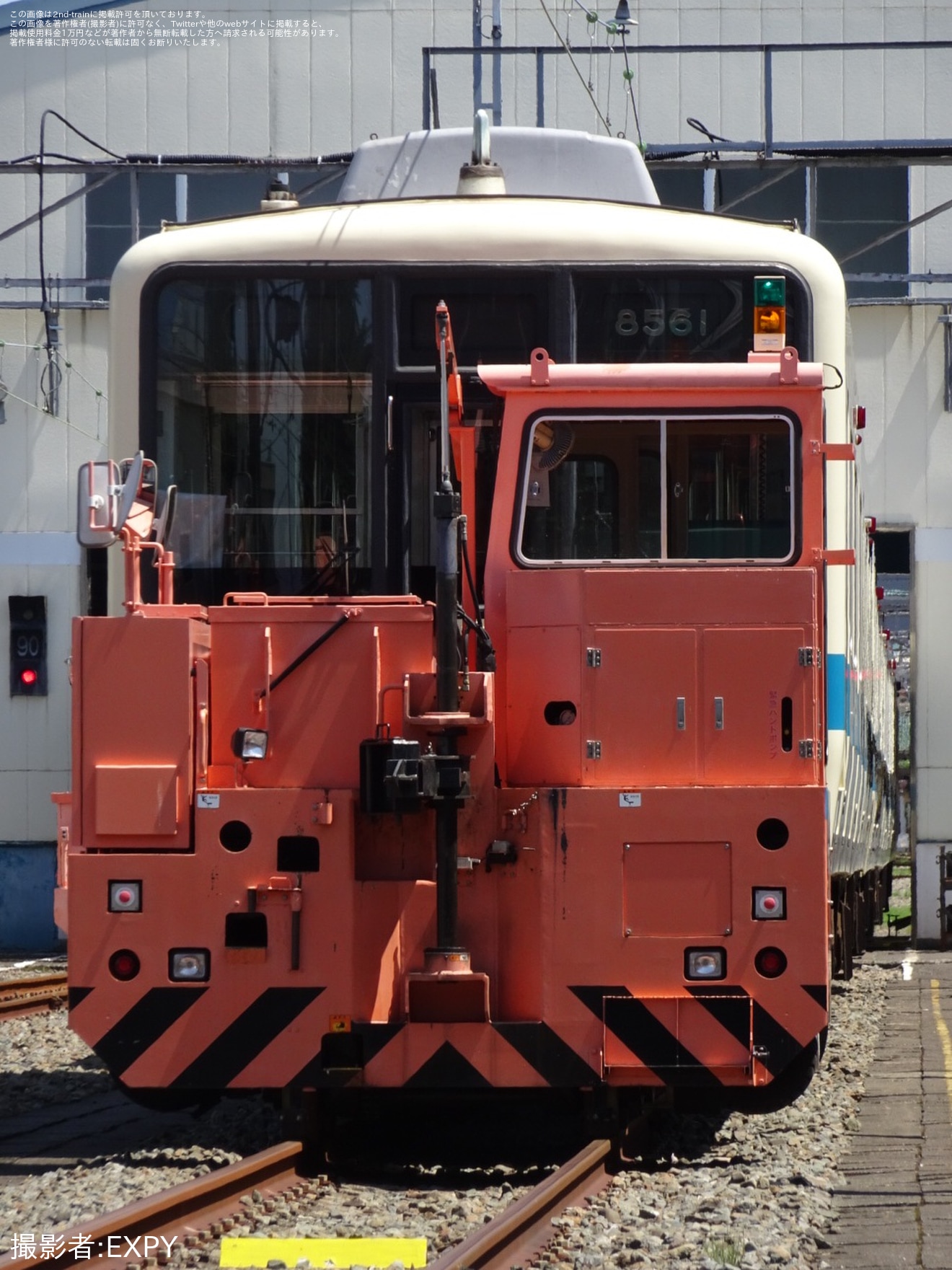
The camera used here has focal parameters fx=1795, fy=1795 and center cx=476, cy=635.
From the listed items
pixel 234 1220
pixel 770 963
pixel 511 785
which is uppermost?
pixel 511 785

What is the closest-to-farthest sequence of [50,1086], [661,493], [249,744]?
[249,744] → [661,493] → [50,1086]

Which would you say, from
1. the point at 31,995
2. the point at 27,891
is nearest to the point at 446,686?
the point at 31,995

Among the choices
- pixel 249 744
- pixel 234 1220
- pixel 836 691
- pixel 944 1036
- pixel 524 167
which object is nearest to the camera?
pixel 234 1220

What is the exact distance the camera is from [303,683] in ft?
22.1

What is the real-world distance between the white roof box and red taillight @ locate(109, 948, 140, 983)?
166 inches

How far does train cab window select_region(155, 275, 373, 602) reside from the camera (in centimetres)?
777

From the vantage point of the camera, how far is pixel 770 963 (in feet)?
21.4

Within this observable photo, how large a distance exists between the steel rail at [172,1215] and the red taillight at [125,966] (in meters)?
0.78

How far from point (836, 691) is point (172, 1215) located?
456 cm

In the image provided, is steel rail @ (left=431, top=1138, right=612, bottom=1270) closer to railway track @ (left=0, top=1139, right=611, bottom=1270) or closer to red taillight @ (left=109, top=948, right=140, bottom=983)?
railway track @ (left=0, top=1139, right=611, bottom=1270)

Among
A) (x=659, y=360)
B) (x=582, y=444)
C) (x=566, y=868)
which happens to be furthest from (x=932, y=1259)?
(x=659, y=360)

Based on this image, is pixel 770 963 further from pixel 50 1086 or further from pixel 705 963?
pixel 50 1086

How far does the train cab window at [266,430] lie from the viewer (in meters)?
7.77

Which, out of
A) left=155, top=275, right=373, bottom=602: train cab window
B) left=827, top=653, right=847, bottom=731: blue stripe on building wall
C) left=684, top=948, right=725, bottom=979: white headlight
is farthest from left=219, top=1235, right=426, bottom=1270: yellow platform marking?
left=827, top=653, right=847, bottom=731: blue stripe on building wall
